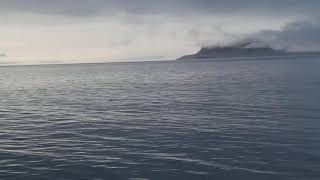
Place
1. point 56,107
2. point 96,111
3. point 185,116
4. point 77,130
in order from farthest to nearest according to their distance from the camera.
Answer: point 56,107, point 96,111, point 185,116, point 77,130

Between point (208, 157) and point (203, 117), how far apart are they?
18.4 meters

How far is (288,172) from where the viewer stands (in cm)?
2241

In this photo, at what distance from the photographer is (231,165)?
24.0m

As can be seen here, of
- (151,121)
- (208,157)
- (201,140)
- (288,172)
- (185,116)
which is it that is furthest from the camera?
(185,116)

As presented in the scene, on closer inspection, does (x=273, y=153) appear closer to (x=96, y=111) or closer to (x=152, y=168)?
(x=152, y=168)

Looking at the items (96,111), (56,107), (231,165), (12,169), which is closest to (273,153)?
(231,165)

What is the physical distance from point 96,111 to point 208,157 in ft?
97.0

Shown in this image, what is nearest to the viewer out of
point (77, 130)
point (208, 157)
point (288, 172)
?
point (288, 172)

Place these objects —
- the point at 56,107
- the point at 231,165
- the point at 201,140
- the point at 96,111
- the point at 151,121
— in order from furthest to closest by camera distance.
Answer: the point at 56,107 < the point at 96,111 < the point at 151,121 < the point at 201,140 < the point at 231,165

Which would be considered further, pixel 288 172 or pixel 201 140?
pixel 201 140

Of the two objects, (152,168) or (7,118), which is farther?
(7,118)

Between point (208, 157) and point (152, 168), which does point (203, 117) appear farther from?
point (152, 168)

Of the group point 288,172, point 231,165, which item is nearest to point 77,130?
point 231,165

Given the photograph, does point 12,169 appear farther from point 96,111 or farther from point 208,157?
point 96,111
